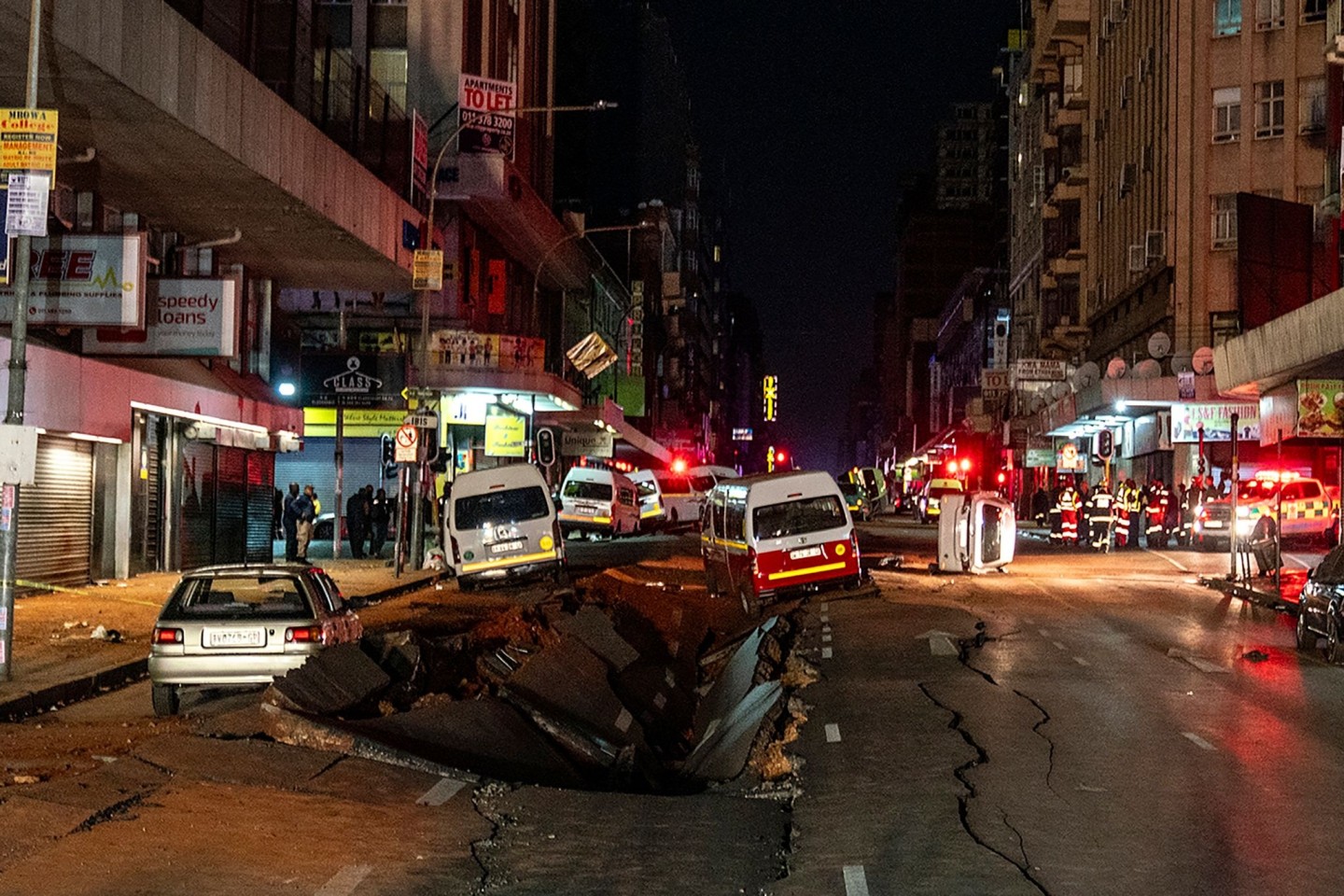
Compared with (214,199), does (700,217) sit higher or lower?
higher

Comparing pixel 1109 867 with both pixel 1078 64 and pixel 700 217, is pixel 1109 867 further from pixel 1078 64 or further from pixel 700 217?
pixel 700 217

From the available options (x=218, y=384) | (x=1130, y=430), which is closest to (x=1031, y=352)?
(x=1130, y=430)

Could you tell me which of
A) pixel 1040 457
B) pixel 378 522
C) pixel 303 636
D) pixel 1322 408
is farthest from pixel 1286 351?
pixel 1040 457

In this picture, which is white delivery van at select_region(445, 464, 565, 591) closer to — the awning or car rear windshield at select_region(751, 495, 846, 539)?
car rear windshield at select_region(751, 495, 846, 539)

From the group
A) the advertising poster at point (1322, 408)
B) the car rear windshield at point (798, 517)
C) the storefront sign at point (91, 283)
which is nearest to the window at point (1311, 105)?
the advertising poster at point (1322, 408)

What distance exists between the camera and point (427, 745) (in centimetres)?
1187

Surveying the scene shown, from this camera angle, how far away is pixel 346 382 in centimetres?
3497

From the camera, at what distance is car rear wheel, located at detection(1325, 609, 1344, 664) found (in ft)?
60.5

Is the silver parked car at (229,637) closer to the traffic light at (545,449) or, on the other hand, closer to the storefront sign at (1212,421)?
the traffic light at (545,449)

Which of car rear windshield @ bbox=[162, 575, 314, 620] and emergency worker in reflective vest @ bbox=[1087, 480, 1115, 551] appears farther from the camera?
emergency worker in reflective vest @ bbox=[1087, 480, 1115, 551]

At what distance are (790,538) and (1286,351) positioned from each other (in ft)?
37.4

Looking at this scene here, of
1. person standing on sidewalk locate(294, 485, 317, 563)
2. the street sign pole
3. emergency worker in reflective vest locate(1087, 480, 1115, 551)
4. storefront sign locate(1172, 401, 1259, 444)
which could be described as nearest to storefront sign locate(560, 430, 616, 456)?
storefront sign locate(1172, 401, 1259, 444)

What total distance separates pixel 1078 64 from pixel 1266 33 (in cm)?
2194

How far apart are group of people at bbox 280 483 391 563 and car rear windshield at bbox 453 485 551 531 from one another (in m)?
4.68
